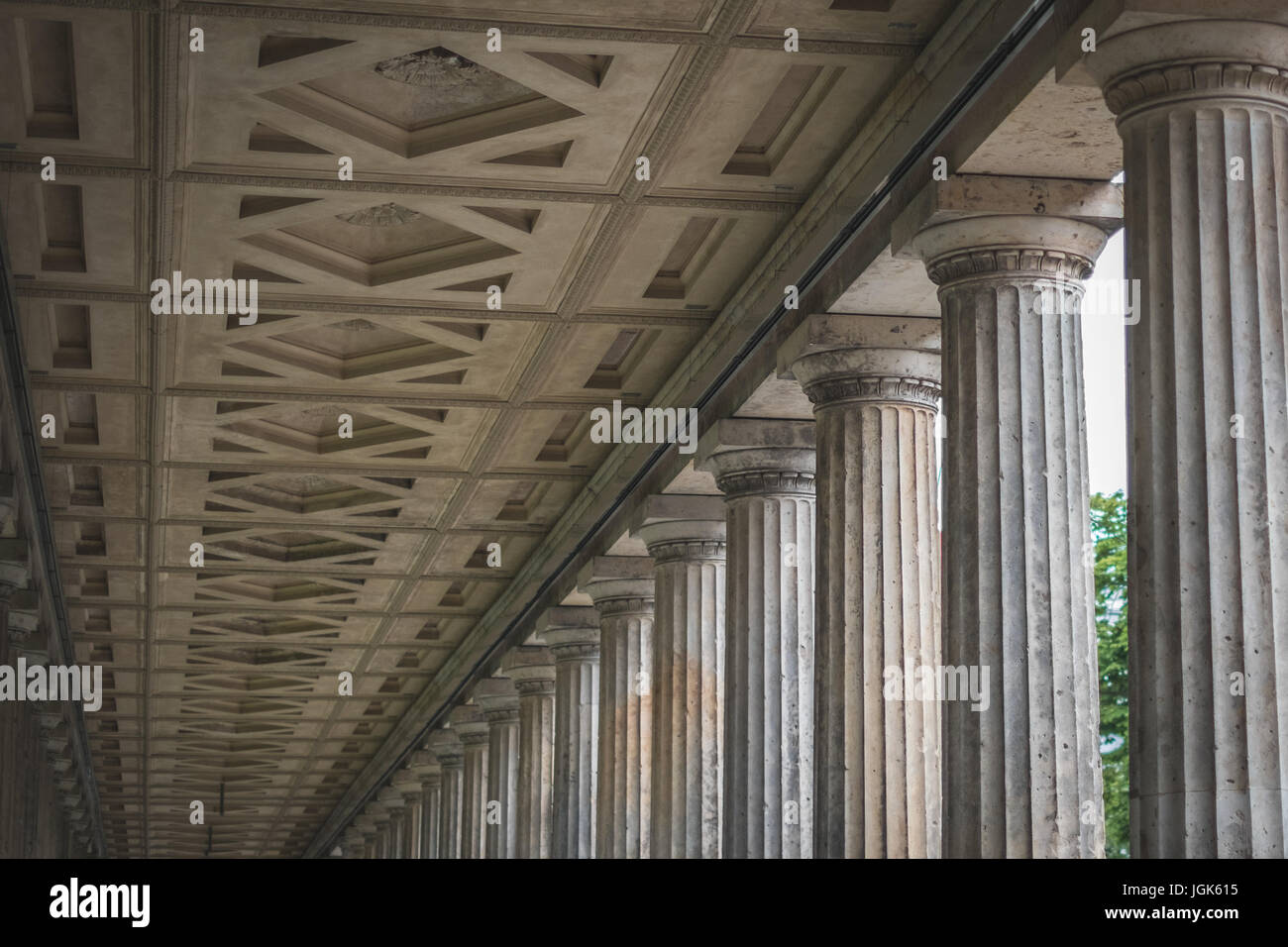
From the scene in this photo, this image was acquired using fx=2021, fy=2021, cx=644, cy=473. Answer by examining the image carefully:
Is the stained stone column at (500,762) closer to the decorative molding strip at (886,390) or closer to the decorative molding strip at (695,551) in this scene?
the decorative molding strip at (695,551)

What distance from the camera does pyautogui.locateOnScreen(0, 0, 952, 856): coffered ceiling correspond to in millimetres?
19797

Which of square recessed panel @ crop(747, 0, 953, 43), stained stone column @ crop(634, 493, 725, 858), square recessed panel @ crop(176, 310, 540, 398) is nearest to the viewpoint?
square recessed panel @ crop(747, 0, 953, 43)

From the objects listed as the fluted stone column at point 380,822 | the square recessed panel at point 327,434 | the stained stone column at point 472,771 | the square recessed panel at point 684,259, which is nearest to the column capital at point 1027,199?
the square recessed panel at point 684,259

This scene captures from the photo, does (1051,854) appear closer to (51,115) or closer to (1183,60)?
(1183,60)

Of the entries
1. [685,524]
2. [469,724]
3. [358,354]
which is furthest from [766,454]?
[469,724]

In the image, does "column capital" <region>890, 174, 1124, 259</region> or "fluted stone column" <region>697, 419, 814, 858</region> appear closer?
"column capital" <region>890, 174, 1124, 259</region>

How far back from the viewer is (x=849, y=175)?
70.8ft

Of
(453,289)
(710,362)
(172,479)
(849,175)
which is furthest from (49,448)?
(849,175)

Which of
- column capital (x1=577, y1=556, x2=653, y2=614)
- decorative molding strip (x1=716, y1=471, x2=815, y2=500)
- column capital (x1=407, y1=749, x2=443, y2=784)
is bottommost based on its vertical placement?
column capital (x1=407, y1=749, x2=443, y2=784)

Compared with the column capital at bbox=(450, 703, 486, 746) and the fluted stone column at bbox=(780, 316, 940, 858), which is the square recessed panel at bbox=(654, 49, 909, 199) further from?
the column capital at bbox=(450, 703, 486, 746)

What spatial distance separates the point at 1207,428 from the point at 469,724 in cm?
4043

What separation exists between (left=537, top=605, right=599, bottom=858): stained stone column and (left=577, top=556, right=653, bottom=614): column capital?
3.06m

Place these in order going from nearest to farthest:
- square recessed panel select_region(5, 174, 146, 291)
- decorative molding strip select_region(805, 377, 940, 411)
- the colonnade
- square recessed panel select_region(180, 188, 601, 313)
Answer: the colonnade < decorative molding strip select_region(805, 377, 940, 411) < square recessed panel select_region(5, 174, 146, 291) < square recessed panel select_region(180, 188, 601, 313)

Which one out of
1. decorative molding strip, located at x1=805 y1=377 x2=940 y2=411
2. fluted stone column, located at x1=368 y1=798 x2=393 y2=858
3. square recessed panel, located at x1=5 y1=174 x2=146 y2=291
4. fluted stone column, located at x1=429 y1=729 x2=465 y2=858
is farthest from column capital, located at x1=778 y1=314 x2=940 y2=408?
fluted stone column, located at x1=368 y1=798 x2=393 y2=858
